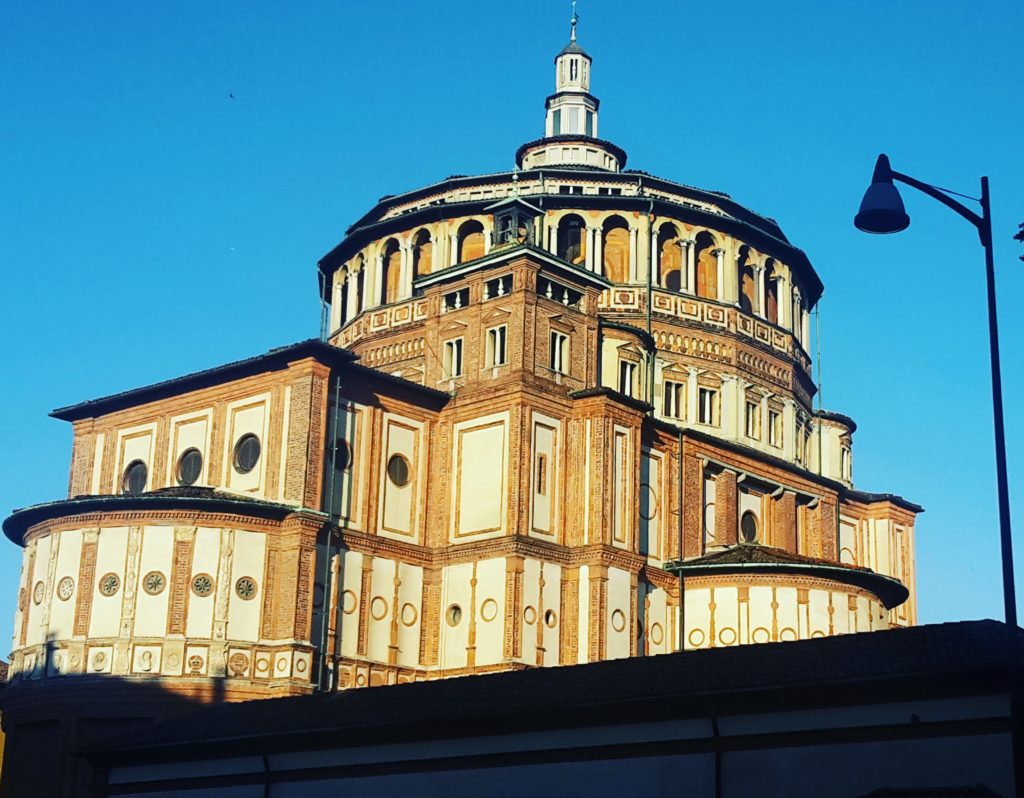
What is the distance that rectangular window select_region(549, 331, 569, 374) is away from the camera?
1978 inches

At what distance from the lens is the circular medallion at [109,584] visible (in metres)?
44.1

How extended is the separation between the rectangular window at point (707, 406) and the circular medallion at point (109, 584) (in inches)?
937

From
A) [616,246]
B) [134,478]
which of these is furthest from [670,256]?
[134,478]

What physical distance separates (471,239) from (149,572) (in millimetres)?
21066

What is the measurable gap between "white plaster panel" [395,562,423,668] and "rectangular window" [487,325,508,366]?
6.92 m

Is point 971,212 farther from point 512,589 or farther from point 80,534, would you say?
point 80,534

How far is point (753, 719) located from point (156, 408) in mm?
31596

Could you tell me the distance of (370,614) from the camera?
4644cm

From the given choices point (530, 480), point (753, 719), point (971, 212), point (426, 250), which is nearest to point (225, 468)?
point (530, 480)

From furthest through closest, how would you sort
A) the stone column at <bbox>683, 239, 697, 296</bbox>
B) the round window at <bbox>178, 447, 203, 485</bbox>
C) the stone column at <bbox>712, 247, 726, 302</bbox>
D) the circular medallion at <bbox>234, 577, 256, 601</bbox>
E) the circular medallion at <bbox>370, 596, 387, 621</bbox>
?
the stone column at <bbox>712, 247, 726, 302</bbox>, the stone column at <bbox>683, 239, 697, 296</bbox>, the round window at <bbox>178, 447, 203, 485</bbox>, the circular medallion at <bbox>370, 596, 387, 621</bbox>, the circular medallion at <bbox>234, 577, 256, 601</bbox>

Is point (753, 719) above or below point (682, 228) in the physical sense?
below

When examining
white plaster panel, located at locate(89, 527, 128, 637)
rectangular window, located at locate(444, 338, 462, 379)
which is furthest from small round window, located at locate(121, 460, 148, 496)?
rectangular window, located at locate(444, 338, 462, 379)

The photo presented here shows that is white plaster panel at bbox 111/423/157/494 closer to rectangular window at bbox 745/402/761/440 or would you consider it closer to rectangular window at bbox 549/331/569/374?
rectangular window at bbox 549/331/569/374

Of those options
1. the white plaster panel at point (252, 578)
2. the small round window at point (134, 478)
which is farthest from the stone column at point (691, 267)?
the white plaster panel at point (252, 578)
